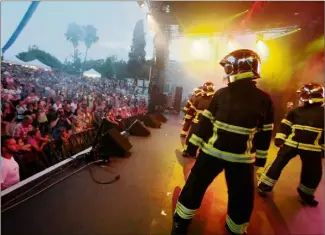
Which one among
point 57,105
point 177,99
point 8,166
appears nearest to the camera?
point 8,166

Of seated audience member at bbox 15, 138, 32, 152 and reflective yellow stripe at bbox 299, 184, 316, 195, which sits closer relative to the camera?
reflective yellow stripe at bbox 299, 184, 316, 195

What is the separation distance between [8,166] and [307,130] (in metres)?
4.01

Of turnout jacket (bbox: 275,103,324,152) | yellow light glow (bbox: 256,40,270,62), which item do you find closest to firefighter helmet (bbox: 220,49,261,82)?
turnout jacket (bbox: 275,103,324,152)

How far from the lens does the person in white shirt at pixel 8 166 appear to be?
3.15 meters

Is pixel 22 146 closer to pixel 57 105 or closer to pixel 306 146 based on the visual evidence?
pixel 57 105

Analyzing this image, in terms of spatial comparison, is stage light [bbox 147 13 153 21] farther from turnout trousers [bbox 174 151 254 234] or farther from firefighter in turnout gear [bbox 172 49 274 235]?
turnout trousers [bbox 174 151 254 234]

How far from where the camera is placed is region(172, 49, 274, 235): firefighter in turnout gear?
2414 mm

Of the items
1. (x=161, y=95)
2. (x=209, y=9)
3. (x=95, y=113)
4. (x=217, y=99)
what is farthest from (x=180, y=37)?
(x=217, y=99)

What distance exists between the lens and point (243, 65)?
250cm

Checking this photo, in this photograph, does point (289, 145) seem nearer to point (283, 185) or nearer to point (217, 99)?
point (283, 185)

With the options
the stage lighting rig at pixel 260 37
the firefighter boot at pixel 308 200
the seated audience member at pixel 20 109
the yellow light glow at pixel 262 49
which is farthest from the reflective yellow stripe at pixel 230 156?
the stage lighting rig at pixel 260 37

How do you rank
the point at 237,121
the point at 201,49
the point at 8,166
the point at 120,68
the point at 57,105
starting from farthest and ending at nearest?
the point at 120,68 → the point at 201,49 → the point at 57,105 → the point at 8,166 → the point at 237,121

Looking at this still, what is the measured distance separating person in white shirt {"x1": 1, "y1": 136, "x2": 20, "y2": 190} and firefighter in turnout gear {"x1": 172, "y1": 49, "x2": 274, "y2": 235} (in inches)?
84.6

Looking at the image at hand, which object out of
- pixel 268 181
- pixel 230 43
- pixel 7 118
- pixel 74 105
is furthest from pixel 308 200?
pixel 230 43
